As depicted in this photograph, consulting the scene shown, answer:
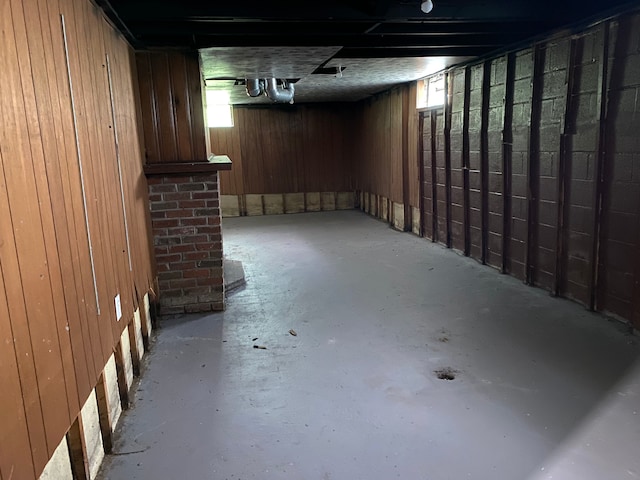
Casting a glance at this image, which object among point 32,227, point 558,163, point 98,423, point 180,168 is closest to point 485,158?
point 558,163

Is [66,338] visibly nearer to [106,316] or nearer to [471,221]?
[106,316]

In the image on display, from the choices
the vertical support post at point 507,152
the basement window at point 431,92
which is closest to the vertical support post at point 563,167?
the vertical support post at point 507,152

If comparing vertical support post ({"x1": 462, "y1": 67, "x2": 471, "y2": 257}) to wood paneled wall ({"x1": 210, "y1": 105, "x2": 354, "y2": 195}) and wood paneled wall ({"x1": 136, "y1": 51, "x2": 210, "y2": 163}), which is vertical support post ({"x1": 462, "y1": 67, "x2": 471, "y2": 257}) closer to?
wood paneled wall ({"x1": 136, "y1": 51, "x2": 210, "y2": 163})

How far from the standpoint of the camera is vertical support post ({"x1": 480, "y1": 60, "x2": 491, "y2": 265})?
5.21m

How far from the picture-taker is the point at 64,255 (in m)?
1.91

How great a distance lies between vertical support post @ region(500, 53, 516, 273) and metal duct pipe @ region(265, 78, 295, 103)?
3020 mm

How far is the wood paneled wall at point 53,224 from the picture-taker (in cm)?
144

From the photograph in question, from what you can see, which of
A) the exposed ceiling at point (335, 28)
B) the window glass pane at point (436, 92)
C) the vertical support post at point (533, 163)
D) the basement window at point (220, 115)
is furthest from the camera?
the basement window at point (220, 115)

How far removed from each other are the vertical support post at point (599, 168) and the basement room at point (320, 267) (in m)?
0.02

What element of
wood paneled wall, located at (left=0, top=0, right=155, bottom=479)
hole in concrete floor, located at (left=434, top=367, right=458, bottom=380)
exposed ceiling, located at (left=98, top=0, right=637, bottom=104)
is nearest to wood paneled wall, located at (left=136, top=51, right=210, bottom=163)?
exposed ceiling, located at (left=98, top=0, right=637, bottom=104)

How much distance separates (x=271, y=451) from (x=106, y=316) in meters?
1.08

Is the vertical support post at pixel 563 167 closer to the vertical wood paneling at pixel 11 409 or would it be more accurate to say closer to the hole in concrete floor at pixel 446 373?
the hole in concrete floor at pixel 446 373

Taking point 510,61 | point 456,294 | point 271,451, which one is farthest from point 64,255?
point 510,61

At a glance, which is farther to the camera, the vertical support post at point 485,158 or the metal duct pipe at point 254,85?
the metal duct pipe at point 254,85
